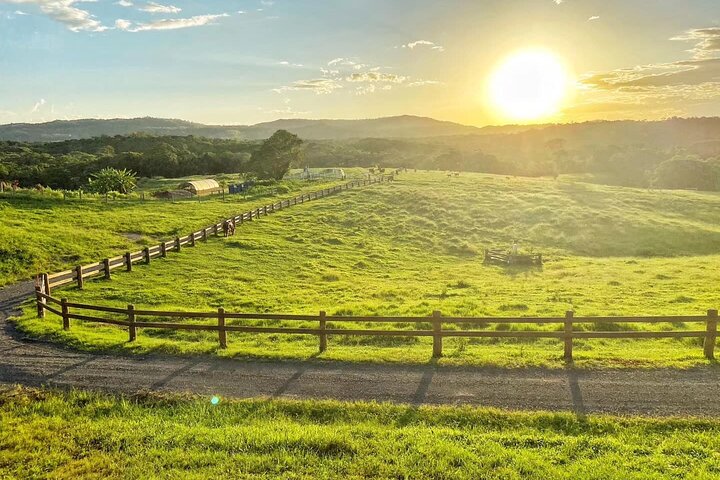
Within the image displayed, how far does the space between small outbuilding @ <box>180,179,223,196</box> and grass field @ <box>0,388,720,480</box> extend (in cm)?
6023

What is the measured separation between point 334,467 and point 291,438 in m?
1.22

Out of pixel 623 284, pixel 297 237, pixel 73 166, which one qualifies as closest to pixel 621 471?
pixel 623 284

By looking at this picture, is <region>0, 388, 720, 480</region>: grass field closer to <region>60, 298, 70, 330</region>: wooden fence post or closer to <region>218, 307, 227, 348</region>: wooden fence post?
<region>218, 307, 227, 348</region>: wooden fence post

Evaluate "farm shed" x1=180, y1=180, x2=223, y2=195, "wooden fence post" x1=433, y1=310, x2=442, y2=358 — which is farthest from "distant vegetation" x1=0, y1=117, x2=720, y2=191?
"wooden fence post" x1=433, y1=310, x2=442, y2=358

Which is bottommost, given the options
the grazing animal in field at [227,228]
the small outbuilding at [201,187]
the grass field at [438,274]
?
the grass field at [438,274]

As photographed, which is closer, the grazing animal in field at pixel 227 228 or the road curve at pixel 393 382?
the road curve at pixel 393 382

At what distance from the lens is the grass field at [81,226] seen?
2800 centimetres

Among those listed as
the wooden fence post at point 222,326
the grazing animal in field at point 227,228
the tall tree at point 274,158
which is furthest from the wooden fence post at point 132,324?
the tall tree at point 274,158

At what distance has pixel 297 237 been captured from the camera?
1628 inches

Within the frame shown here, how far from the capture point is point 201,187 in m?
69.8

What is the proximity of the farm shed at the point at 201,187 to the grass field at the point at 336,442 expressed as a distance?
2372 inches

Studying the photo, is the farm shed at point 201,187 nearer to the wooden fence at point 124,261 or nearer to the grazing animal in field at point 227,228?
the wooden fence at point 124,261

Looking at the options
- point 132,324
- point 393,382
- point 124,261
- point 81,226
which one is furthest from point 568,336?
point 81,226

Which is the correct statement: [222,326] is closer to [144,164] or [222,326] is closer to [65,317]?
[65,317]
